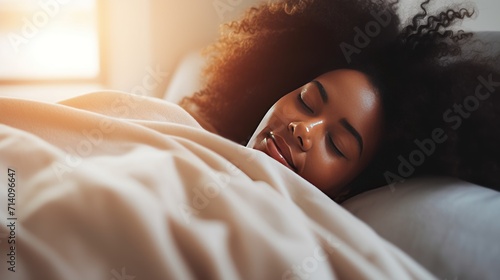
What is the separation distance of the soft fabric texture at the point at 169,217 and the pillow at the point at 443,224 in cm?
6

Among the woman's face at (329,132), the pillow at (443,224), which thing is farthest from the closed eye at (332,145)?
the pillow at (443,224)

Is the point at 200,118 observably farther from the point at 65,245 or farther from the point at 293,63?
the point at 65,245

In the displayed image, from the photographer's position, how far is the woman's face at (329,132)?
2.49 feet

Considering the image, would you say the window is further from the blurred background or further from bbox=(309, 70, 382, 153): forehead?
bbox=(309, 70, 382, 153): forehead

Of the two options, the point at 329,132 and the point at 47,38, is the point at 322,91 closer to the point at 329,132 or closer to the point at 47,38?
the point at 329,132

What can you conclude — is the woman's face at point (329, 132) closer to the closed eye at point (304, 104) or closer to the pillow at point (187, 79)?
the closed eye at point (304, 104)

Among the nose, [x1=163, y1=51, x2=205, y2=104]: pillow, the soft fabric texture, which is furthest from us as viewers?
[x1=163, y1=51, x2=205, y2=104]: pillow

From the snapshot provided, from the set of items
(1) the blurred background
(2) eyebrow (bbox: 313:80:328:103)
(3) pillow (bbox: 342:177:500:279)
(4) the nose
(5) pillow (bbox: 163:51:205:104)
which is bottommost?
(3) pillow (bbox: 342:177:500:279)

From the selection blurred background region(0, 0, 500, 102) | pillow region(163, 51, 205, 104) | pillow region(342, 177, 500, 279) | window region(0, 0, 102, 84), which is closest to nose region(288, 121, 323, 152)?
pillow region(342, 177, 500, 279)

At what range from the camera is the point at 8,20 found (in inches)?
67.4

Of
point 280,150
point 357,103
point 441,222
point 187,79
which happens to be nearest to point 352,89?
point 357,103

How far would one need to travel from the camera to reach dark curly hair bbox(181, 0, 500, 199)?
2.53 ft

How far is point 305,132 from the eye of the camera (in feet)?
2.47

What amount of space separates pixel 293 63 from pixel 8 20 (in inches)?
43.5
